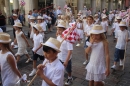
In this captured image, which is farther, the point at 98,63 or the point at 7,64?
the point at 98,63

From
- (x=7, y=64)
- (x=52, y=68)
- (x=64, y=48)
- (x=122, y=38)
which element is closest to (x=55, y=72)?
(x=52, y=68)

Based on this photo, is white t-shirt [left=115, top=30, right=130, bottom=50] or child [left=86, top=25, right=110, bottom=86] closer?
child [left=86, top=25, right=110, bottom=86]

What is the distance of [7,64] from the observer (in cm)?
292

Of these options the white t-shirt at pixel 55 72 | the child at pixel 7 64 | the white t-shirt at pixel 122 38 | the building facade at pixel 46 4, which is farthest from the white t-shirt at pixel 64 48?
the building facade at pixel 46 4

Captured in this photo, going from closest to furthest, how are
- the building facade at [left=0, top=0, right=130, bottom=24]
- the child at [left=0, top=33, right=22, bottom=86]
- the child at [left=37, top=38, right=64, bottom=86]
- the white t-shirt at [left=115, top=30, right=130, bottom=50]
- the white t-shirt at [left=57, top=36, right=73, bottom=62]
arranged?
1. the child at [left=37, top=38, right=64, bottom=86]
2. the child at [left=0, top=33, right=22, bottom=86]
3. the white t-shirt at [left=57, top=36, right=73, bottom=62]
4. the white t-shirt at [left=115, top=30, right=130, bottom=50]
5. the building facade at [left=0, top=0, right=130, bottom=24]

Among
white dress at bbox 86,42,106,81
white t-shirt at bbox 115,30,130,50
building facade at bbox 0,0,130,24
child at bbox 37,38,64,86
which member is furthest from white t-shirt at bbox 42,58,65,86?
building facade at bbox 0,0,130,24

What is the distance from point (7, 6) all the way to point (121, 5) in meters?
32.1

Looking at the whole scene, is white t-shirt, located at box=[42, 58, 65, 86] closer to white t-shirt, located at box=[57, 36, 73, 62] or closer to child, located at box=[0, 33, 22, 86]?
child, located at box=[0, 33, 22, 86]

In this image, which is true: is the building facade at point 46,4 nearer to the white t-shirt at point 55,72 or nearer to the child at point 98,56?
the child at point 98,56

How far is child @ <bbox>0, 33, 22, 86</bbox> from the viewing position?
2.90 meters

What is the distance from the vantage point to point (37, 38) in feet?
17.2

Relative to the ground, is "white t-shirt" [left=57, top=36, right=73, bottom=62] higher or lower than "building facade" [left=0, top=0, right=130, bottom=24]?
lower

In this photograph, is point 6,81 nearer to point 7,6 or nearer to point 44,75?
point 44,75

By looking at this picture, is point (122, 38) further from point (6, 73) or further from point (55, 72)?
point (6, 73)
